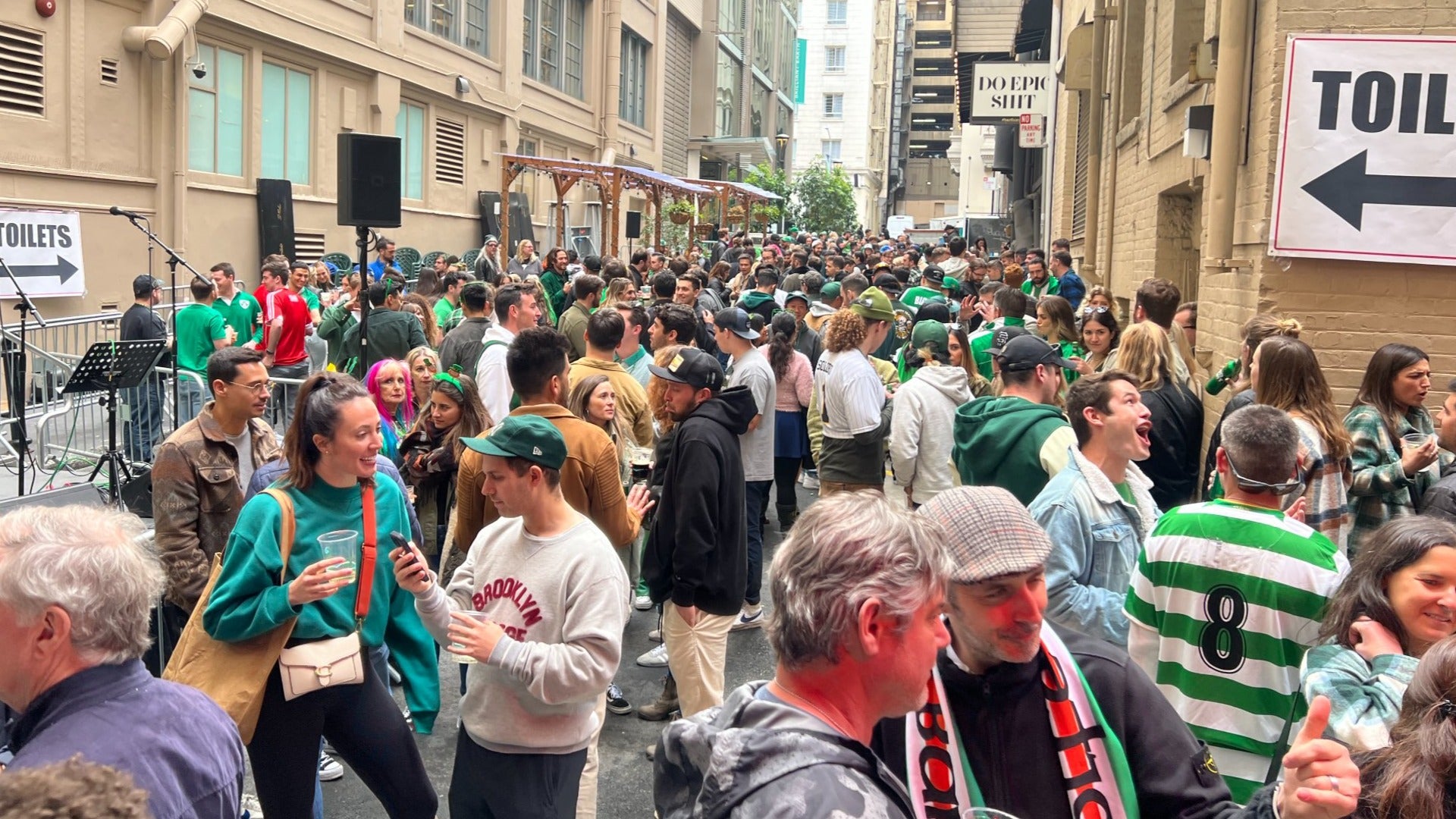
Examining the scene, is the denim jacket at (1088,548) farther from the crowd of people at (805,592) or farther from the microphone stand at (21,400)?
the microphone stand at (21,400)

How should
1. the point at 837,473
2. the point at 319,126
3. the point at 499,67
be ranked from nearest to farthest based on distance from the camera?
the point at 837,473 < the point at 319,126 < the point at 499,67

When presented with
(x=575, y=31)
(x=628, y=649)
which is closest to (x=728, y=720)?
(x=628, y=649)

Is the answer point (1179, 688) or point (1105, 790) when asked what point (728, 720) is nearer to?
point (1105, 790)

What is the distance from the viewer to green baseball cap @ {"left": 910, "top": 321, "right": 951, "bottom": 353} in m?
A: 8.38

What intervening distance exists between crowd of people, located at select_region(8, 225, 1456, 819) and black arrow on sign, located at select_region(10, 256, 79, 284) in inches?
402

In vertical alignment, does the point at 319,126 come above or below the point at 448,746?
above

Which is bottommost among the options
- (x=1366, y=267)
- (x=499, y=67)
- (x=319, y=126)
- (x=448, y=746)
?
(x=448, y=746)

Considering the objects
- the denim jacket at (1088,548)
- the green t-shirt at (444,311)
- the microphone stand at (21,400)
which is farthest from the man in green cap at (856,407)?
the microphone stand at (21,400)

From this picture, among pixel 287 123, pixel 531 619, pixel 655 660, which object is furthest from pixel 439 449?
pixel 287 123

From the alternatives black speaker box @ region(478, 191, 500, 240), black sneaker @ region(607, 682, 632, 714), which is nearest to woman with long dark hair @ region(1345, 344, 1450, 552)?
black sneaker @ region(607, 682, 632, 714)

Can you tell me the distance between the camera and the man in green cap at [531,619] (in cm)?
375

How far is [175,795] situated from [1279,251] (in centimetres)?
626

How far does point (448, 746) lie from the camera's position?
587 centimetres

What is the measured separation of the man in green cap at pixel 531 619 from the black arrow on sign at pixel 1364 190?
4.97 m
